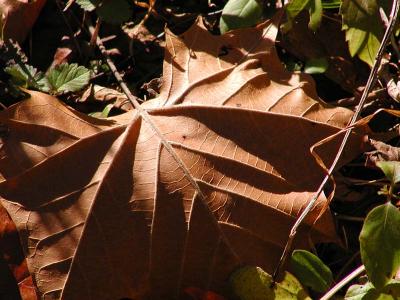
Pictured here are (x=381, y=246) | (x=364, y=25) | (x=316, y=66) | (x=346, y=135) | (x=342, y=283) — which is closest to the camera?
(x=381, y=246)

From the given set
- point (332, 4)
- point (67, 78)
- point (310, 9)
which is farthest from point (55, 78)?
point (332, 4)

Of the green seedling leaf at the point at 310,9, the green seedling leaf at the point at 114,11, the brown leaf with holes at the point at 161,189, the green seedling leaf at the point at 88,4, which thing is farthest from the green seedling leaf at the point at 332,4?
the green seedling leaf at the point at 88,4

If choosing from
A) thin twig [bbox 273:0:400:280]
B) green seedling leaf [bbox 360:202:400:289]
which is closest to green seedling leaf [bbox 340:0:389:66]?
thin twig [bbox 273:0:400:280]

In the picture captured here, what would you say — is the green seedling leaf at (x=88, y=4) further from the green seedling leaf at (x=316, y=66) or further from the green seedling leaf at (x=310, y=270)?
the green seedling leaf at (x=310, y=270)

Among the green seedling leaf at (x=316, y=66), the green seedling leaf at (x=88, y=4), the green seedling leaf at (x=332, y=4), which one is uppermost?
the green seedling leaf at (x=88, y=4)

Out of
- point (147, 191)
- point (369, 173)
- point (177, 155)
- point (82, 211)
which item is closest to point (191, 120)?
point (177, 155)

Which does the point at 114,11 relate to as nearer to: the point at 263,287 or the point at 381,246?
the point at 263,287

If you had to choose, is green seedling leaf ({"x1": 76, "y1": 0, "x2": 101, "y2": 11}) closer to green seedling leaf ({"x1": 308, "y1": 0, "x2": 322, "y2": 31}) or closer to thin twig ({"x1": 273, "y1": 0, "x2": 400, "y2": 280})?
green seedling leaf ({"x1": 308, "y1": 0, "x2": 322, "y2": 31})
